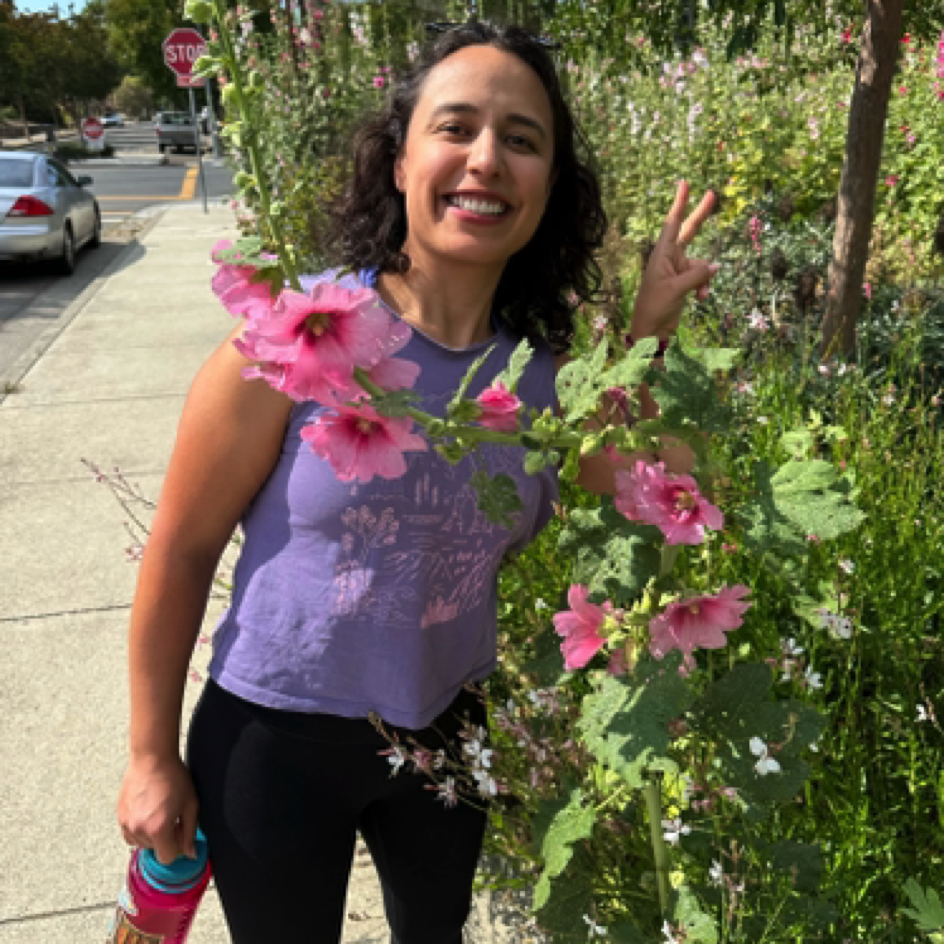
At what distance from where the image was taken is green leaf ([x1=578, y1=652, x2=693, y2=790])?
104 centimetres

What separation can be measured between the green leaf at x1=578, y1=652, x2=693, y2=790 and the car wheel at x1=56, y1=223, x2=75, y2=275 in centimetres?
1170

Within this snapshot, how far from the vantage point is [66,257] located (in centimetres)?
1146

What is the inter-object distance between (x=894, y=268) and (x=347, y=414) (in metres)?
5.15

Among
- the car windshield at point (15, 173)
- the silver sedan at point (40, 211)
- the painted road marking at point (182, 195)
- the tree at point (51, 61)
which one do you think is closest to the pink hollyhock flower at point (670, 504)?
the silver sedan at point (40, 211)

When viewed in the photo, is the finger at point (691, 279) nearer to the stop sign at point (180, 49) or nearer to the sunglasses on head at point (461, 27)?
the sunglasses on head at point (461, 27)

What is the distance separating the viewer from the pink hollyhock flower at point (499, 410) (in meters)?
0.96

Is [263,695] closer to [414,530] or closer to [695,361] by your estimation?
[414,530]

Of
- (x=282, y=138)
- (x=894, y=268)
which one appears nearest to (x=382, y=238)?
(x=894, y=268)

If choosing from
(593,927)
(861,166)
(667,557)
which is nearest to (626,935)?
(593,927)

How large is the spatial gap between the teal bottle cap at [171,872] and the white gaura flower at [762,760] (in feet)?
2.77

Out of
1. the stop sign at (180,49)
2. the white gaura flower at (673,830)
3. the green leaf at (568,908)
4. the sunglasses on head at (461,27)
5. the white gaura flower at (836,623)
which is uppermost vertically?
the stop sign at (180,49)

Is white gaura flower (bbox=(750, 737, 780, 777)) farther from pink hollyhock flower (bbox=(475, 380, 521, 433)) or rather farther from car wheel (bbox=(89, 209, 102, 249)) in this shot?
car wheel (bbox=(89, 209, 102, 249))

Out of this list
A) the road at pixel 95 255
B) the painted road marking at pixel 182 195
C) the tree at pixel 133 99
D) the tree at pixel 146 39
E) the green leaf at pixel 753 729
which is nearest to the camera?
the green leaf at pixel 753 729

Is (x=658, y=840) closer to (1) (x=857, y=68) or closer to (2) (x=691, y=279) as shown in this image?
(2) (x=691, y=279)
